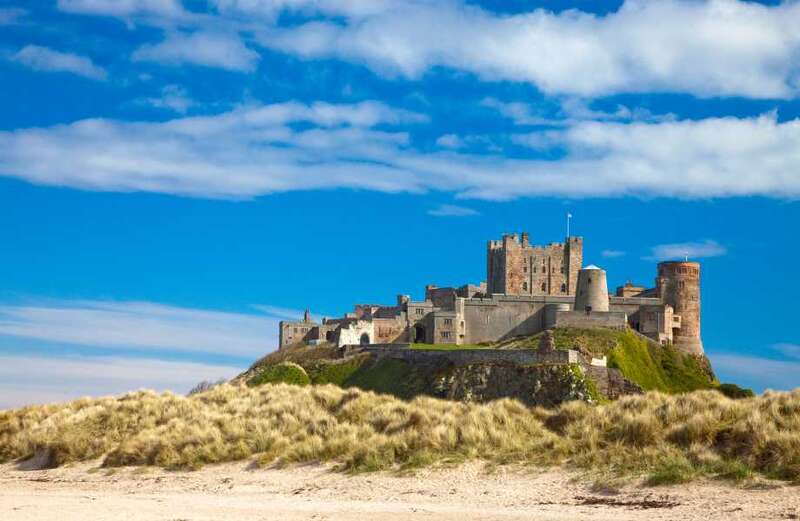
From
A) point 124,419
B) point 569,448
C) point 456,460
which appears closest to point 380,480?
point 456,460

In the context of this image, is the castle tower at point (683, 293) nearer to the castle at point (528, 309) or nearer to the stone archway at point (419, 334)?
the castle at point (528, 309)

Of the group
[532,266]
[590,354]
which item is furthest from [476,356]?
[532,266]

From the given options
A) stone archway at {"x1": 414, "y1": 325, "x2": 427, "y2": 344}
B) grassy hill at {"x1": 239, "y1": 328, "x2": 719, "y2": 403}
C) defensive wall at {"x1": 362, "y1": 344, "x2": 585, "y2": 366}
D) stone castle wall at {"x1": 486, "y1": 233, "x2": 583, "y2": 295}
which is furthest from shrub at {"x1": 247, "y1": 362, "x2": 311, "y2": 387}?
stone castle wall at {"x1": 486, "y1": 233, "x2": 583, "y2": 295}

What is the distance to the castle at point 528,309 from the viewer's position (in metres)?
69.1

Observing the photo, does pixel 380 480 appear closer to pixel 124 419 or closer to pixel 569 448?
pixel 569 448

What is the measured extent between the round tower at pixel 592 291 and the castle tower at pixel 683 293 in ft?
15.3

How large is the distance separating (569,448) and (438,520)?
14.8 feet

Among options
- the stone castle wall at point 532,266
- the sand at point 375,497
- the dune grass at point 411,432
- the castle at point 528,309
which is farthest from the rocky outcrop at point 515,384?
the sand at point 375,497

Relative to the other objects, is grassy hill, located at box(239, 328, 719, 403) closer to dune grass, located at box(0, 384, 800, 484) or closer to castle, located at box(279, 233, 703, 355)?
castle, located at box(279, 233, 703, 355)

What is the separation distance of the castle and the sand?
47767 millimetres

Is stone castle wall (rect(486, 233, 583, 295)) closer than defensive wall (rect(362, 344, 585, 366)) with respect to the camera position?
No

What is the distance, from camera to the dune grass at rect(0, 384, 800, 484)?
16.8 metres

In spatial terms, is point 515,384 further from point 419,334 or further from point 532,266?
point 532,266

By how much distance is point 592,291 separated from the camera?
69250 millimetres
